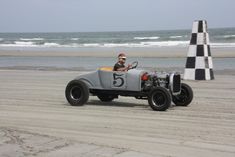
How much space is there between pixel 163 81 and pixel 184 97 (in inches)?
21.9

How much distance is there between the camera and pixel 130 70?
9578 millimetres

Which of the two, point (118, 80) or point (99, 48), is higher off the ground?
point (99, 48)

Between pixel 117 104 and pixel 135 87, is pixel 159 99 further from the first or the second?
pixel 117 104

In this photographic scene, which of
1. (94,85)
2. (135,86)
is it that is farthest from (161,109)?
(94,85)

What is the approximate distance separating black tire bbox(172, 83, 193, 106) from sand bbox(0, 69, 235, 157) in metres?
0.14

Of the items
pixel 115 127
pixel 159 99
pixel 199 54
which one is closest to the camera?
pixel 115 127

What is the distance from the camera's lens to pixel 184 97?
31.3 ft

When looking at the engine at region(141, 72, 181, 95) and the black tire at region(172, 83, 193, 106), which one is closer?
the engine at region(141, 72, 181, 95)

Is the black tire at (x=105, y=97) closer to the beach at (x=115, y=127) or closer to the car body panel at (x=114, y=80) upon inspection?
the beach at (x=115, y=127)

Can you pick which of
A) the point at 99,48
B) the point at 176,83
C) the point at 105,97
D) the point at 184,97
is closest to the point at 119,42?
the point at 99,48

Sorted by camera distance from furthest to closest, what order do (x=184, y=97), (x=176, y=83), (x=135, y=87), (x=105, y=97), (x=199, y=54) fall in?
(x=199, y=54) → (x=105, y=97) → (x=184, y=97) → (x=135, y=87) → (x=176, y=83)

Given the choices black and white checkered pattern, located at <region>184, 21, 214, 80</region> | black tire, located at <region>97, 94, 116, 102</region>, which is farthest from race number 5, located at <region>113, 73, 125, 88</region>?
black and white checkered pattern, located at <region>184, 21, 214, 80</region>

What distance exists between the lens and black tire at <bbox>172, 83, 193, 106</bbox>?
9.47 metres

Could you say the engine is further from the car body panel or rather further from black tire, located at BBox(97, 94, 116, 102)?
black tire, located at BBox(97, 94, 116, 102)
